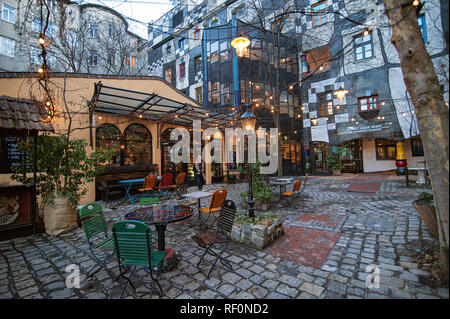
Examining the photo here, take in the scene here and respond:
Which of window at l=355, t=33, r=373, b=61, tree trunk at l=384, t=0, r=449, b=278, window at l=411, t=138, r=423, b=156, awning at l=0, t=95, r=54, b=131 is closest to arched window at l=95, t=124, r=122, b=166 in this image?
awning at l=0, t=95, r=54, b=131

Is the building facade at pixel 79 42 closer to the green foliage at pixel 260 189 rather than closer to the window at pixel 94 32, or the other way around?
the window at pixel 94 32

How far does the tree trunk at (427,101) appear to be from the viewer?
2307 millimetres

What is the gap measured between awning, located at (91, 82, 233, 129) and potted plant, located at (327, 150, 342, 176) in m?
9.00

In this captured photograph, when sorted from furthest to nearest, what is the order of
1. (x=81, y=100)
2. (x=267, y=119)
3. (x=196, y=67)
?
(x=196, y=67), (x=267, y=119), (x=81, y=100)

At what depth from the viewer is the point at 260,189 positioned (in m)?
6.57

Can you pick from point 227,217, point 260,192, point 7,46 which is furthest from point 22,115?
point 7,46

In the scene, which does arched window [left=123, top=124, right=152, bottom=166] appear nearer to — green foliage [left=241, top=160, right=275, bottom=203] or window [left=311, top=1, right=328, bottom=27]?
green foliage [left=241, top=160, right=275, bottom=203]

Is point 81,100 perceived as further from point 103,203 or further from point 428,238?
point 428,238

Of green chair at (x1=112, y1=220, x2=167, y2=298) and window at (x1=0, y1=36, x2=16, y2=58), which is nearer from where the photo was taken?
green chair at (x1=112, y1=220, x2=167, y2=298)

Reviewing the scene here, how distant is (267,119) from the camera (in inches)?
627

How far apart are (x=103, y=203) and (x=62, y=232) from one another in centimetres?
327

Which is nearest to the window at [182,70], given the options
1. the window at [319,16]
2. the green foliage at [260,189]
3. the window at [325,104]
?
the window at [319,16]

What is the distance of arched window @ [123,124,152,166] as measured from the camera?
9.72m
